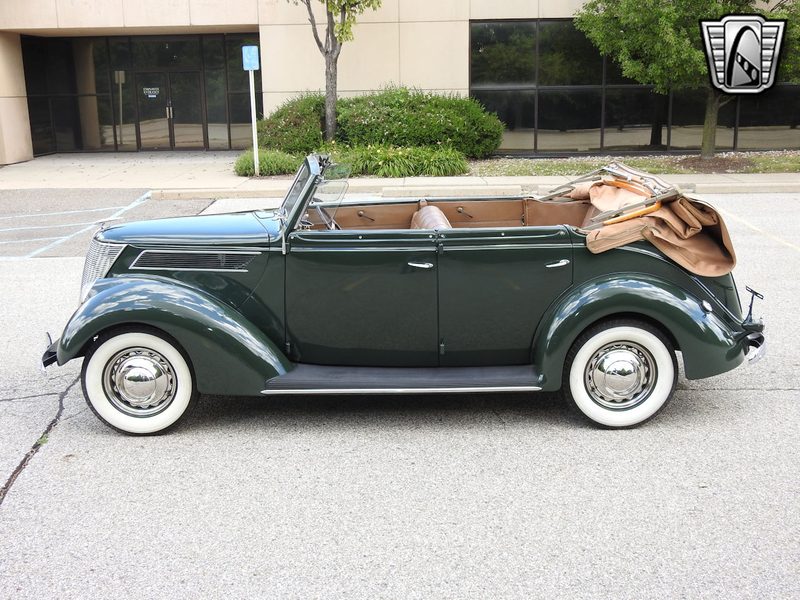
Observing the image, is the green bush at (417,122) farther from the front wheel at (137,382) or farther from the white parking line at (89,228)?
the front wheel at (137,382)

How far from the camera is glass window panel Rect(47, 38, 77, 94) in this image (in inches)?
877

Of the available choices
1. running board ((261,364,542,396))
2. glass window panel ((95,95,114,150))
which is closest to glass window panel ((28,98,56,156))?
glass window panel ((95,95,114,150))

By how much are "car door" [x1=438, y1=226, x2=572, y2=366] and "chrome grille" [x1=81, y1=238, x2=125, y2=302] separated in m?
1.99

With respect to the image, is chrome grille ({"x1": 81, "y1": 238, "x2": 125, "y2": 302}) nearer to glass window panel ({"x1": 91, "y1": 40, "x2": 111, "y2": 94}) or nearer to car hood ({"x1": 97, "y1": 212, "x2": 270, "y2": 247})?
car hood ({"x1": 97, "y1": 212, "x2": 270, "y2": 247})

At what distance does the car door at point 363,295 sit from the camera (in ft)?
15.4

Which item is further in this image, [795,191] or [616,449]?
[795,191]

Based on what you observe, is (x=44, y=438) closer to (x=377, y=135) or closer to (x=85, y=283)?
(x=85, y=283)

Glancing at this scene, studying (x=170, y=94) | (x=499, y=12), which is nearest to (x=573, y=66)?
(x=499, y=12)

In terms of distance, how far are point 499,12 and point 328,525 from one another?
17.6 metres

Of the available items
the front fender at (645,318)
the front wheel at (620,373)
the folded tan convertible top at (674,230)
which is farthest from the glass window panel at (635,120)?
the front wheel at (620,373)

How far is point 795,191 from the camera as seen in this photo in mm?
13945

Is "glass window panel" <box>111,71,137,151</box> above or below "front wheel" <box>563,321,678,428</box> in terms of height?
above

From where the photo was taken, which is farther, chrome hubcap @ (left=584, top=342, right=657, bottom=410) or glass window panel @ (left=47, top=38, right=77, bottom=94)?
glass window panel @ (left=47, top=38, right=77, bottom=94)

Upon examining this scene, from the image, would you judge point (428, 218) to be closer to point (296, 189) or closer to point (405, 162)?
point (296, 189)
